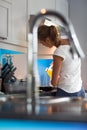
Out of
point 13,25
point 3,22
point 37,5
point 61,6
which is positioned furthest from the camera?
point 61,6

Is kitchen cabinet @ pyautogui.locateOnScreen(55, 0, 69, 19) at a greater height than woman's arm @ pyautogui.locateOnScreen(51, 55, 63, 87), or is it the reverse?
kitchen cabinet @ pyautogui.locateOnScreen(55, 0, 69, 19)

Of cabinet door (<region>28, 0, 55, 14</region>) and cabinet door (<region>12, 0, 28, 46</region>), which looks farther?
cabinet door (<region>28, 0, 55, 14</region>)

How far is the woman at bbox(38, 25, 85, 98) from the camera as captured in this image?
234 cm

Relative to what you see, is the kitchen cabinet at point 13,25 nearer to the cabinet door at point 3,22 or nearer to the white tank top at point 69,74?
the cabinet door at point 3,22

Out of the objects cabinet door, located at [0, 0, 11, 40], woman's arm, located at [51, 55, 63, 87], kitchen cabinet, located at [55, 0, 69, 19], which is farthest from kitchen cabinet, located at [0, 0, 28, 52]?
kitchen cabinet, located at [55, 0, 69, 19]

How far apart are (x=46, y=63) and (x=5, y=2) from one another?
1.34m

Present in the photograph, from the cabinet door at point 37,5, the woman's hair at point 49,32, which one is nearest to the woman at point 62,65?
the woman's hair at point 49,32

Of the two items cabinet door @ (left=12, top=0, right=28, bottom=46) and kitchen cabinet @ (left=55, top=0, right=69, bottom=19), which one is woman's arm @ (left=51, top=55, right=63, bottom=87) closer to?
cabinet door @ (left=12, top=0, right=28, bottom=46)

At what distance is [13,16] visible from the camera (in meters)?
2.79

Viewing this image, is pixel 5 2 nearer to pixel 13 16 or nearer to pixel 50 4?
pixel 13 16

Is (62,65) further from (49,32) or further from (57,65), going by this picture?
(49,32)

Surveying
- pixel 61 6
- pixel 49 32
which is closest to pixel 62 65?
pixel 49 32

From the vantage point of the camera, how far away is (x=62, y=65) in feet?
7.80

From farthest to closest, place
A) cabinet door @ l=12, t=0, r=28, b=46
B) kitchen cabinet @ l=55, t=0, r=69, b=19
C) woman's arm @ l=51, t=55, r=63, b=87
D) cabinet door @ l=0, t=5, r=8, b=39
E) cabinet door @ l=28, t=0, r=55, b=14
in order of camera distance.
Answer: kitchen cabinet @ l=55, t=0, r=69, b=19 → cabinet door @ l=28, t=0, r=55, b=14 → cabinet door @ l=12, t=0, r=28, b=46 → cabinet door @ l=0, t=5, r=8, b=39 → woman's arm @ l=51, t=55, r=63, b=87
